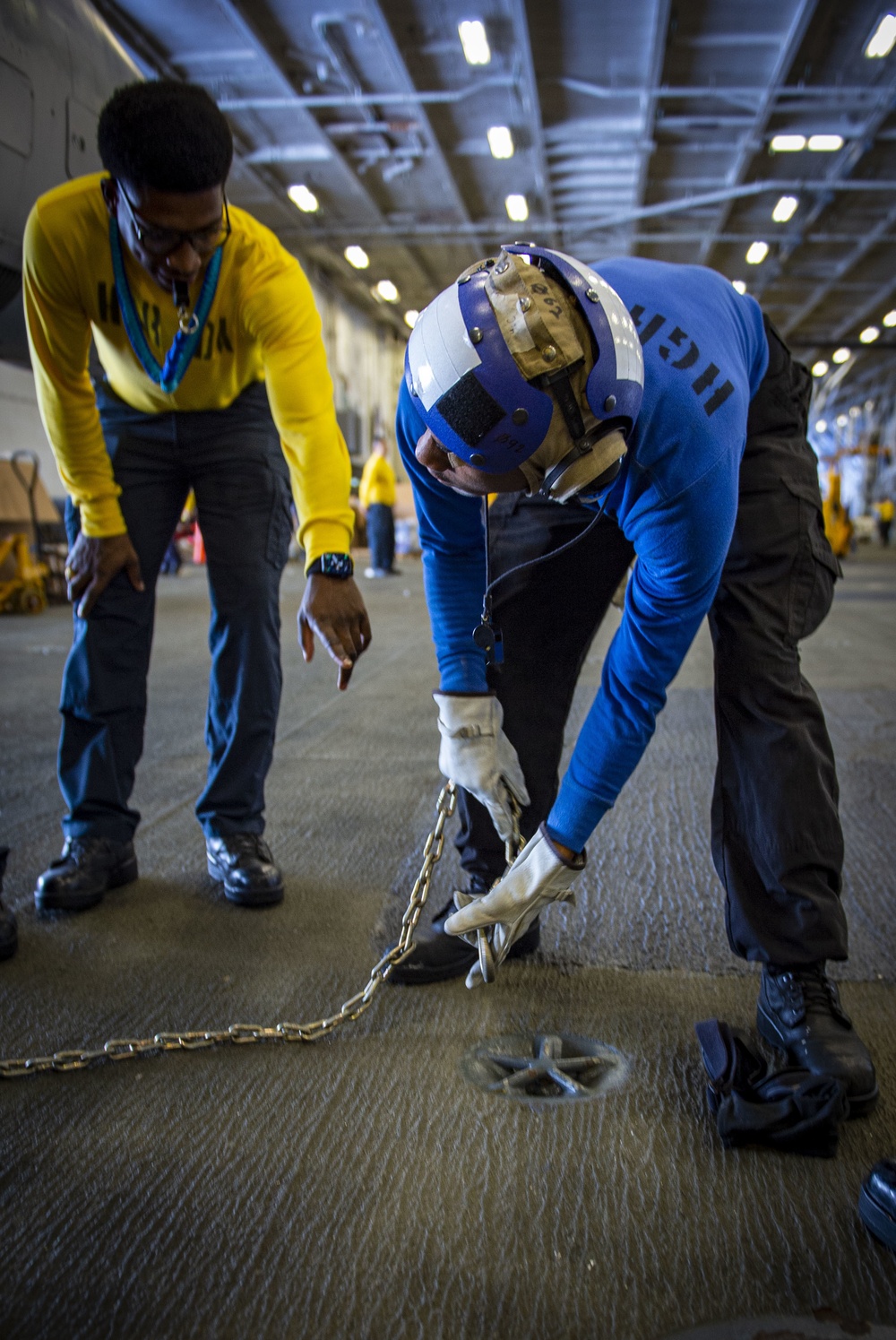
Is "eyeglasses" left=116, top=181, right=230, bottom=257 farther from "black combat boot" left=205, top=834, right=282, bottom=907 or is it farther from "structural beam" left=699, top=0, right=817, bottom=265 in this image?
"structural beam" left=699, top=0, right=817, bottom=265

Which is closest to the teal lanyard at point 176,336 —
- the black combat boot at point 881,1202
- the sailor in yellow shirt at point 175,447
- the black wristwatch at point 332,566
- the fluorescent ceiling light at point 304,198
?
the sailor in yellow shirt at point 175,447

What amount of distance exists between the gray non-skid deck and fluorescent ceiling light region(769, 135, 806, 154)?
13.2 m

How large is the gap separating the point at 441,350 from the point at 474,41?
36.9ft

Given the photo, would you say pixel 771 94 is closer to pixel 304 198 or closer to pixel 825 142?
pixel 825 142

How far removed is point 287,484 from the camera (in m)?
2.46

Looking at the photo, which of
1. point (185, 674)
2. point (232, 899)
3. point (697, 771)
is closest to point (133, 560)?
point (232, 899)

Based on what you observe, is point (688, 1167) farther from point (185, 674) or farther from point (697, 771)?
point (185, 674)

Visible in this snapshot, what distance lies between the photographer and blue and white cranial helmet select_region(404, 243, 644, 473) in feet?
3.75

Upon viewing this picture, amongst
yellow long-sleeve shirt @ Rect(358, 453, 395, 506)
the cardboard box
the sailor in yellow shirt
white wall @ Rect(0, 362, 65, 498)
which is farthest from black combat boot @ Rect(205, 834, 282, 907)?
white wall @ Rect(0, 362, 65, 498)

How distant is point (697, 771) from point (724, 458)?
226 cm

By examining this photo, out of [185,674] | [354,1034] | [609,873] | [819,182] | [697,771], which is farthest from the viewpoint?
[819,182]

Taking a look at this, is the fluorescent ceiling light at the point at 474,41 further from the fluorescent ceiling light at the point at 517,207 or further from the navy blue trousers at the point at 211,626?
the navy blue trousers at the point at 211,626

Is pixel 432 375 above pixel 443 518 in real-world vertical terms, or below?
above

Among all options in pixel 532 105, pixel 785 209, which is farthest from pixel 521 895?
pixel 785 209
